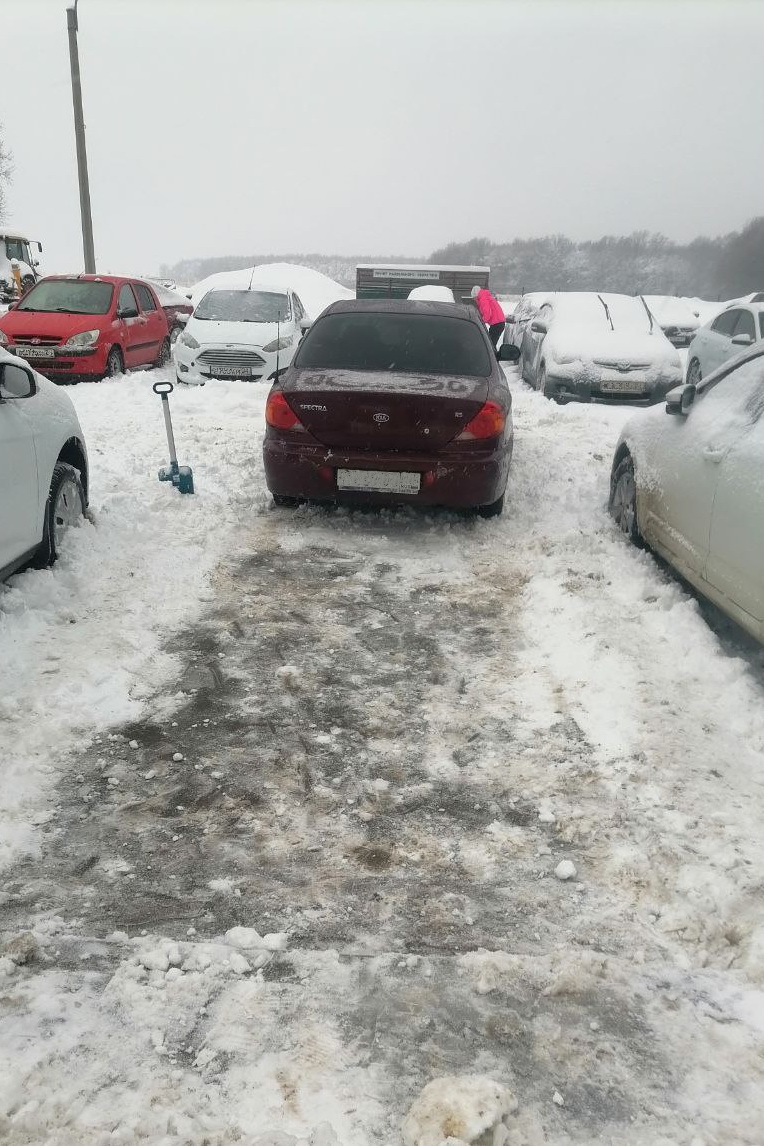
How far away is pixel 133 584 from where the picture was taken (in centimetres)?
500

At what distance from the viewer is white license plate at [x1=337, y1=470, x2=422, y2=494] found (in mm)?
5734

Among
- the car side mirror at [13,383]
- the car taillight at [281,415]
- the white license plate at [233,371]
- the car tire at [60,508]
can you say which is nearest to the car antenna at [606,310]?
the white license plate at [233,371]

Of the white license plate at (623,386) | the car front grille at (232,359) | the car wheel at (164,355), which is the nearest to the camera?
the white license plate at (623,386)

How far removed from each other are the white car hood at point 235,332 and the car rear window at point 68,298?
78.0 inches

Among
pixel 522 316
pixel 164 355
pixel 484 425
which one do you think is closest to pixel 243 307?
pixel 164 355

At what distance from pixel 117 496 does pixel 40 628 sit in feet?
7.84

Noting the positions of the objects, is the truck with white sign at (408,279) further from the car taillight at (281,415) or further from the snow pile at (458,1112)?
the snow pile at (458,1112)

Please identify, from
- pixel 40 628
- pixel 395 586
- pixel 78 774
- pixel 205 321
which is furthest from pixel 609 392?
pixel 78 774

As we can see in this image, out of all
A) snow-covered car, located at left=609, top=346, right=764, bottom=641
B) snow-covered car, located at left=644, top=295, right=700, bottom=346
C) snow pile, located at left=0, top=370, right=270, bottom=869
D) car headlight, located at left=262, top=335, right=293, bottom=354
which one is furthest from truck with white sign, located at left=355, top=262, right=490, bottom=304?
snow-covered car, located at left=609, top=346, right=764, bottom=641

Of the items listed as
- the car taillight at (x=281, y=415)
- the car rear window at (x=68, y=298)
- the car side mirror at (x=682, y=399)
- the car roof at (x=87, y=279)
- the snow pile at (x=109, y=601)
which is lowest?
the snow pile at (x=109, y=601)

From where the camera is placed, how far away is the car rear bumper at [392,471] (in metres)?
5.71

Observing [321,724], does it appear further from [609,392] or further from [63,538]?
[609,392]

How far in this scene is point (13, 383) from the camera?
430 centimetres

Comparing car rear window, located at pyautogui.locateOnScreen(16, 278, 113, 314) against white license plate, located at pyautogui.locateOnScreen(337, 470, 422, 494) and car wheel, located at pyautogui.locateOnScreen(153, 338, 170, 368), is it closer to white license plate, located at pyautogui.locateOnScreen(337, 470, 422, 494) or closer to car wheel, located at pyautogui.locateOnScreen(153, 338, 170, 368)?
car wheel, located at pyautogui.locateOnScreen(153, 338, 170, 368)
